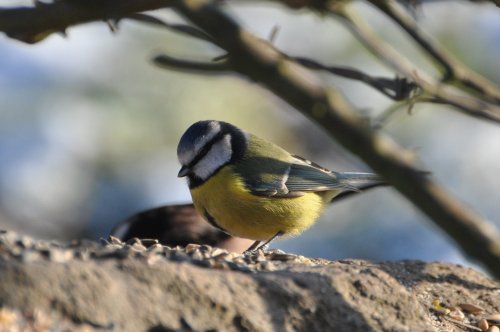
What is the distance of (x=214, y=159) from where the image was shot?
441 cm

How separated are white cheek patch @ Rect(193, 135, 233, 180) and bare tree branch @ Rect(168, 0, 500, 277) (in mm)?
2519

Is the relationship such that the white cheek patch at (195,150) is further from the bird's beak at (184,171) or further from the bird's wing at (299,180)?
the bird's wing at (299,180)

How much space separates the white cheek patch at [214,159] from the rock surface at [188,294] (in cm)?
136

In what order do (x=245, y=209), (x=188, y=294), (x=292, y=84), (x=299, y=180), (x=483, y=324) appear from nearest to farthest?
(x=292, y=84) → (x=188, y=294) → (x=483, y=324) → (x=245, y=209) → (x=299, y=180)

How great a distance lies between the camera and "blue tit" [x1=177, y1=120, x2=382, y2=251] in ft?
13.9

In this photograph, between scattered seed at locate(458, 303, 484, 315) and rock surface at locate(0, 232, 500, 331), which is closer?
rock surface at locate(0, 232, 500, 331)

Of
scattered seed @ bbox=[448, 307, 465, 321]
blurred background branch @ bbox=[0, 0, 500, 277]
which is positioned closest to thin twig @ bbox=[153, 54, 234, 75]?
blurred background branch @ bbox=[0, 0, 500, 277]

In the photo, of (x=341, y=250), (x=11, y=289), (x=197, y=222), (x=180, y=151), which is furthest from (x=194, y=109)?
(x=11, y=289)

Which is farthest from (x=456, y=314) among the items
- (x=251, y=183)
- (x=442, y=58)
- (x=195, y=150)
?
(x=195, y=150)

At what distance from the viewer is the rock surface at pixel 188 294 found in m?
2.13

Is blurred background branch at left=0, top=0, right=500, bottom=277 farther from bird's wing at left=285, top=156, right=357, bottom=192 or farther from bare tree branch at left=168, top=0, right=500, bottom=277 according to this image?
bird's wing at left=285, top=156, right=357, bottom=192

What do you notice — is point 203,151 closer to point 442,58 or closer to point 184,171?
point 184,171

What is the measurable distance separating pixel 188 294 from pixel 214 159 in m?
2.15

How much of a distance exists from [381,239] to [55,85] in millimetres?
2734
